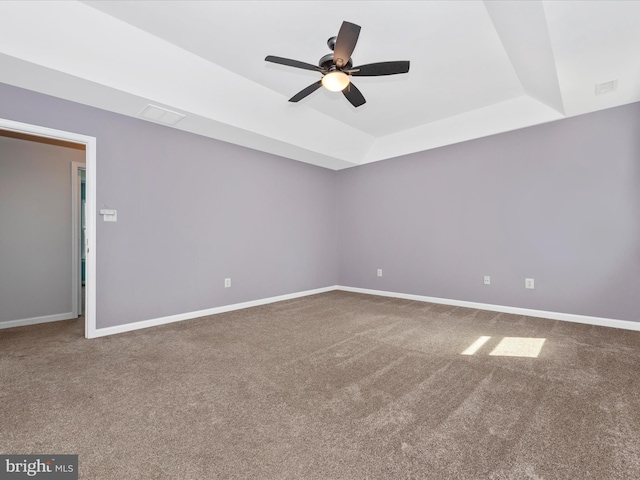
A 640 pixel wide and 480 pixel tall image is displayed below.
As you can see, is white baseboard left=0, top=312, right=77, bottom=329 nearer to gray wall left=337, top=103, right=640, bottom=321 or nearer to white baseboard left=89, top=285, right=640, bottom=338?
white baseboard left=89, top=285, right=640, bottom=338

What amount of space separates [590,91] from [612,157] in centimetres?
90

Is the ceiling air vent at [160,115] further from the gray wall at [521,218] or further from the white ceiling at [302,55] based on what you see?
the gray wall at [521,218]

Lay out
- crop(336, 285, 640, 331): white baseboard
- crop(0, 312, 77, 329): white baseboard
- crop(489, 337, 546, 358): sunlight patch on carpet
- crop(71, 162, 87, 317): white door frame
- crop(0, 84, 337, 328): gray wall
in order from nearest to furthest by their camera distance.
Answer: crop(489, 337, 546, 358): sunlight patch on carpet < crop(0, 84, 337, 328): gray wall < crop(336, 285, 640, 331): white baseboard < crop(0, 312, 77, 329): white baseboard < crop(71, 162, 87, 317): white door frame

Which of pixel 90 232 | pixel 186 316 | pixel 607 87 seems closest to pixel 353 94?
pixel 607 87

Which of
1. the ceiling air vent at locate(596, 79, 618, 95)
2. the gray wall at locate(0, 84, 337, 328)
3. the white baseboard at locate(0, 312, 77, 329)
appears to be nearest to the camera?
the ceiling air vent at locate(596, 79, 618, 95)

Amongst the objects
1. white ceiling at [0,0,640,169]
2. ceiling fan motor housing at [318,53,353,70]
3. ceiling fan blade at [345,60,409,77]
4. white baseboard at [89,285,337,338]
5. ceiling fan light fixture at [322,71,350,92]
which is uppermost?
white ceiling at [0,0,640,169]

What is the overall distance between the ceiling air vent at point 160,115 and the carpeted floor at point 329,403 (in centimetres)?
251

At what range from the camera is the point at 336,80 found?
2.57m

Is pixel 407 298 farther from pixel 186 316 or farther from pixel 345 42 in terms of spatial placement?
pixel 345 42

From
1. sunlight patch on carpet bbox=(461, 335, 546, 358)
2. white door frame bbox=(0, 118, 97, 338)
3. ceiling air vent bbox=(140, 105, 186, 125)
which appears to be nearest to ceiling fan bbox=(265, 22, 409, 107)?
ceiling air vent bbox=(140, 105, 186, 125)

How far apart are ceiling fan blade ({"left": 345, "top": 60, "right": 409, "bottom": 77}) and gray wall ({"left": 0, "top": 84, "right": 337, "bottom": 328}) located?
2574 mm

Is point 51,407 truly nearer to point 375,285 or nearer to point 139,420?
point 139,420

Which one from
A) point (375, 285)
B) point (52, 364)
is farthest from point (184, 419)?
point (375, 285)

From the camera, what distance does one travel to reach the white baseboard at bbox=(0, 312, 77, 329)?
3.71m
